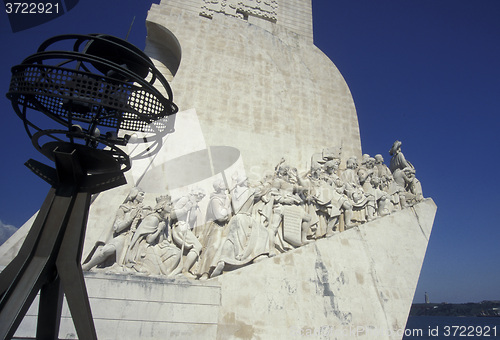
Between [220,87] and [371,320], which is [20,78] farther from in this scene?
[220,87]

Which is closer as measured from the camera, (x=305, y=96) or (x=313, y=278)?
(x=313, y=278)

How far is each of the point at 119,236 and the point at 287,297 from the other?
238cm

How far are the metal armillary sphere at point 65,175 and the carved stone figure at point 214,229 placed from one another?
2.56 m

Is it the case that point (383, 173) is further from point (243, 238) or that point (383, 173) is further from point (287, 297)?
point (287, 297)

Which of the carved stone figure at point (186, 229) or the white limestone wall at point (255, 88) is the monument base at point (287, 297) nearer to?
the carved stone figure at point (186, 229)

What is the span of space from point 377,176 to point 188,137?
4031 mm

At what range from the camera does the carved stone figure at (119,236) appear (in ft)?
14.9

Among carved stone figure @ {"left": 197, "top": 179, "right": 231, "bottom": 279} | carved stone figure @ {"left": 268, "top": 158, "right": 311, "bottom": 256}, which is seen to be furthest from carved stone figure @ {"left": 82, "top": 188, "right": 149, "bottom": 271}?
carved stone figure @ {"left": 268, "top": 158, "right": 311, "bottom": 256}

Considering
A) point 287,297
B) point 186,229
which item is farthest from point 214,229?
point 287,297

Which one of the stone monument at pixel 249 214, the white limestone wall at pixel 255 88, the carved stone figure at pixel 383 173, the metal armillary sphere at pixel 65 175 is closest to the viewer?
the metal armillary sphere at pixel 65 175

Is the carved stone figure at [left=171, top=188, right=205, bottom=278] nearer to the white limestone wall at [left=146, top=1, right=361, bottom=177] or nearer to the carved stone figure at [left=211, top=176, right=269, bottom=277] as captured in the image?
the carved stone figure at [left=211, top=176, right=269, bottom=277]

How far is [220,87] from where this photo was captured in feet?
27.6

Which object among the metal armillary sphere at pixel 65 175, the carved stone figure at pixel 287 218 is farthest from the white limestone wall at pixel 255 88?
the metal armillary sphere at pixel 65 175

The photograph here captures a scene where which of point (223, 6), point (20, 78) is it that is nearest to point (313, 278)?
point (20, 78)
